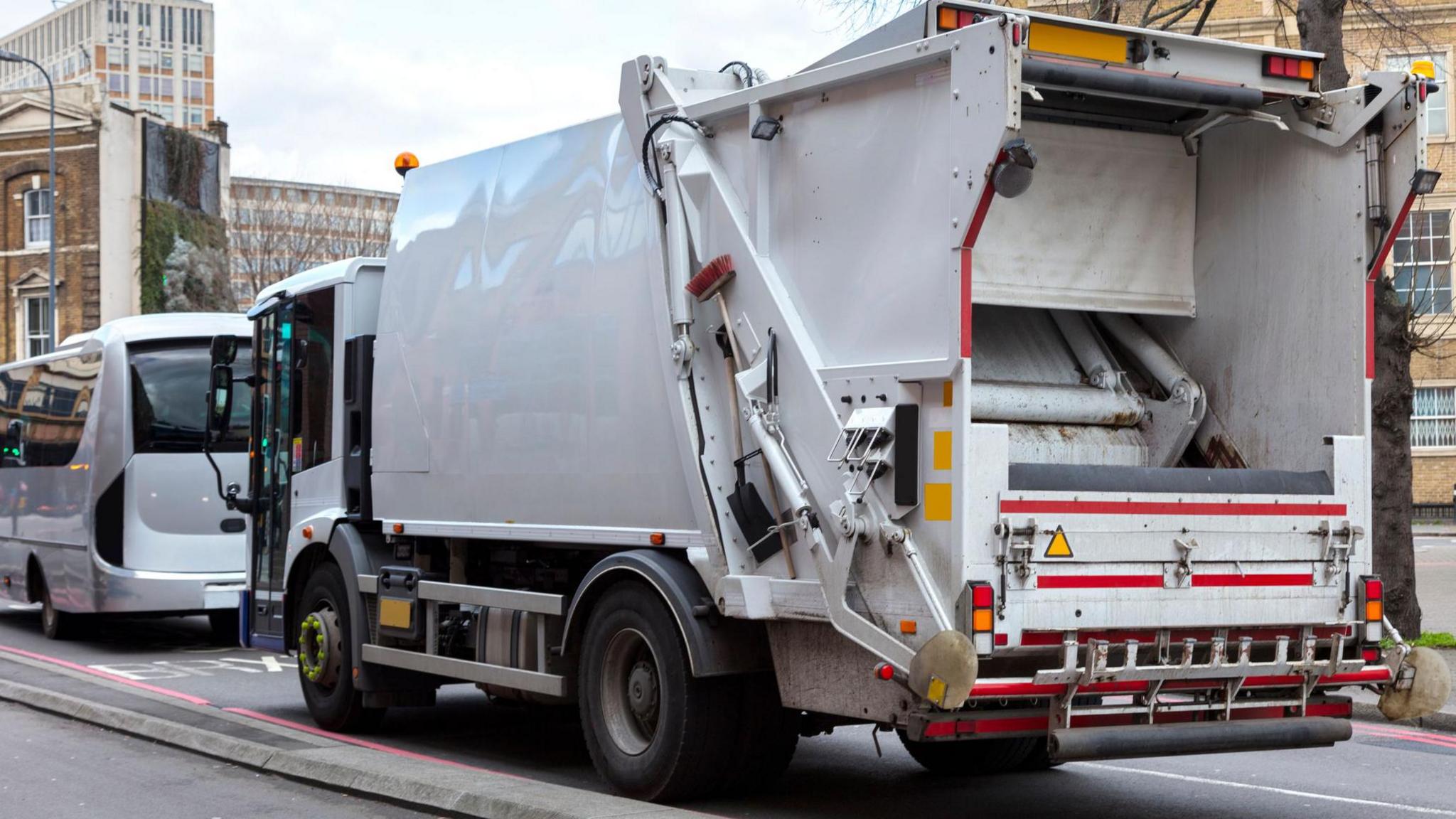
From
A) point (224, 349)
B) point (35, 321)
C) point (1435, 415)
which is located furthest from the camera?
point (35, 321)

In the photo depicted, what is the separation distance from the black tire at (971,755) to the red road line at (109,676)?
17.7ft

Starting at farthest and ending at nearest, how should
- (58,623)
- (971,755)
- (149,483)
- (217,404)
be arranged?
1. (58,623)
2. (149,483)
3. (217,404)
4. (971,755)

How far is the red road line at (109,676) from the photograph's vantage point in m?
12.0

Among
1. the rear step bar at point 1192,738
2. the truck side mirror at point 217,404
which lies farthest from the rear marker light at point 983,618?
the truck side mirror at point 217,404

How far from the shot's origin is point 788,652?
6.89m

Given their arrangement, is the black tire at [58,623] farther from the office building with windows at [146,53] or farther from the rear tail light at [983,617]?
the office building with windows at [146,53]

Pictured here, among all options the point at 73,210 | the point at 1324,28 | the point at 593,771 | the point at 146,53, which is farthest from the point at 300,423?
the point at 146,53

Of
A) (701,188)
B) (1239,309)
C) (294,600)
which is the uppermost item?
(701,188)

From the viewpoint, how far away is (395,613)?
9406 millimetres

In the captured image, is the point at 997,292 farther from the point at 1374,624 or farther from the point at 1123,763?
the point at 1123,763

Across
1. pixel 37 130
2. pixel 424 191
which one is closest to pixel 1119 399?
pixel 424 191

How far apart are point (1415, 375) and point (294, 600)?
33.3 metres

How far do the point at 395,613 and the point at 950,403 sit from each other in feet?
14.3

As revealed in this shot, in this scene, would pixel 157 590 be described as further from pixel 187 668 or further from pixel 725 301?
pixel 725 301
